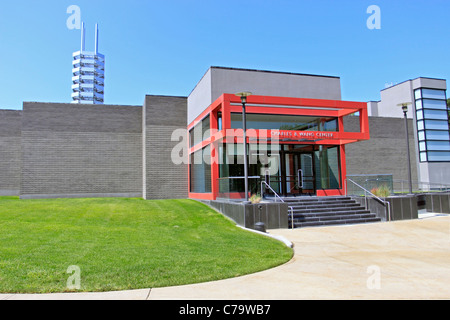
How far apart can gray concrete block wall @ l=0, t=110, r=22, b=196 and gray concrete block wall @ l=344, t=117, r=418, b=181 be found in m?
25.0

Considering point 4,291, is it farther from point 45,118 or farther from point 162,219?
point 45,118

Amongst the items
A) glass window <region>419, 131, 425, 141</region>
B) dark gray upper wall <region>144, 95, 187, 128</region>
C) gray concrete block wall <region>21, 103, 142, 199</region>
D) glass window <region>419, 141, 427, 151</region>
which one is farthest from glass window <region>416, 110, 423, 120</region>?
gray concrete block wall <region>21, 103, 142, 199</region>

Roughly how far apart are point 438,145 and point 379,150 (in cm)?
754

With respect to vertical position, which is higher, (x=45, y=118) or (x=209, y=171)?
(x=45, y=118)

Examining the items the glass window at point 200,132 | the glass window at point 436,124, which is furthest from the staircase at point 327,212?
the glass window at point 436,124

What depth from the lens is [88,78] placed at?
3935 inches

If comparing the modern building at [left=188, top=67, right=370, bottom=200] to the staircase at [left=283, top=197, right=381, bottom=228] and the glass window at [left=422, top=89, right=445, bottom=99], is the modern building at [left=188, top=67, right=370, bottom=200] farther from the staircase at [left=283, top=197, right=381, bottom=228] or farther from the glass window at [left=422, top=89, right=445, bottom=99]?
the glass window at [left=422, top=89, right=445, bottom=99]

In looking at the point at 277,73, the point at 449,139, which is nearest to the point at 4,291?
the point at 277,73

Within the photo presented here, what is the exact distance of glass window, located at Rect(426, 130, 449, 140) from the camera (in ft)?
104

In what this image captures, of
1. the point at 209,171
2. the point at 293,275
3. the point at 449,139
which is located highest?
the point at 449,139

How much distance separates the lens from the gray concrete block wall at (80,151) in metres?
21.5

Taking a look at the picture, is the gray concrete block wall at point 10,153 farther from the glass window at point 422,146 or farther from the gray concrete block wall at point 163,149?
the glass window at point 422,146
